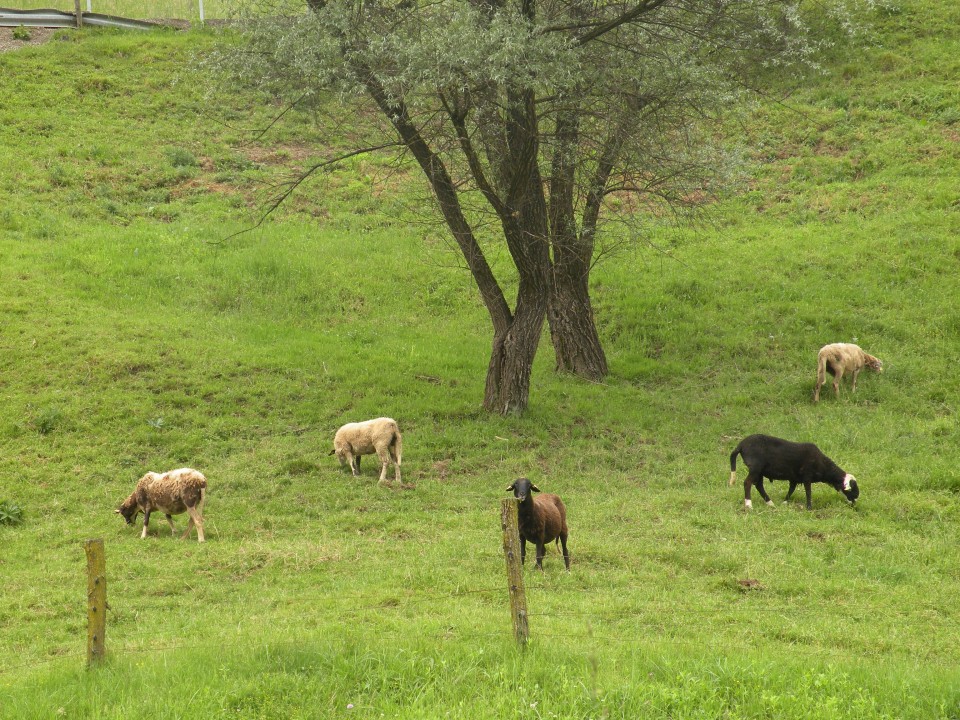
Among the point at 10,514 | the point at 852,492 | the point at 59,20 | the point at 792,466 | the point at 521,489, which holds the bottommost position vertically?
the point at 10,514

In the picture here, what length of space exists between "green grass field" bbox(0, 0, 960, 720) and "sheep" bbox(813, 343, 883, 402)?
0.48m

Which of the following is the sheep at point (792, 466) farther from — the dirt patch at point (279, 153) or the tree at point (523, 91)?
the dirt patch at point (279, 153)

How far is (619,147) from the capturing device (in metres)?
17.6

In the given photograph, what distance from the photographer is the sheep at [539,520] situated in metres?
11.1

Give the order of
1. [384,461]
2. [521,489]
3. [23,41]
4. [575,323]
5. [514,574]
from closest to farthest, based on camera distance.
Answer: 1. [514,574]
2. [521,489]
3. [384,461]
4. [575,323]
5. [23,41]

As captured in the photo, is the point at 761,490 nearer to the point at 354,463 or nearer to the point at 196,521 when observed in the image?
the point at 354,463

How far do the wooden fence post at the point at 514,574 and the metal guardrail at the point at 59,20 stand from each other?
40011 mm

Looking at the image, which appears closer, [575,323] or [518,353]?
[518,353]

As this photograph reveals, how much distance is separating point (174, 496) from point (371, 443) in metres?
3.71

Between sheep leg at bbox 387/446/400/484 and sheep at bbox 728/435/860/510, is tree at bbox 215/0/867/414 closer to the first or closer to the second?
sheep leg at bbox 387/446/400/484

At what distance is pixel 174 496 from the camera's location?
13586mm

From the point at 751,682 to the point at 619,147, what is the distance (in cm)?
1220

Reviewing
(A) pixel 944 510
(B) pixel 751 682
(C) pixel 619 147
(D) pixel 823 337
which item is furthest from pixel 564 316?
(B) pixel 751 682

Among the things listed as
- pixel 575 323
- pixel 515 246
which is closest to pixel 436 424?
pixel 515 246
